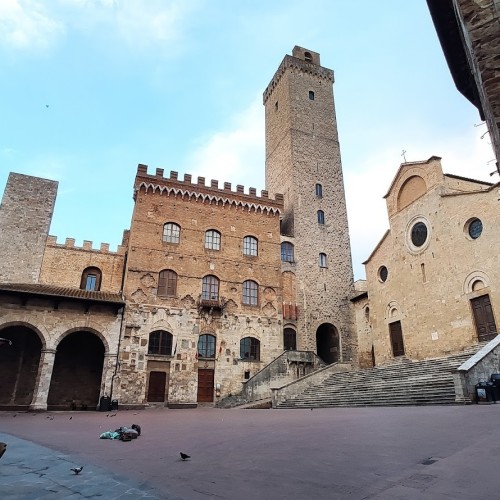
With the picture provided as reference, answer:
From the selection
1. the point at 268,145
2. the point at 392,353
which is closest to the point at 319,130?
the point at 268,145

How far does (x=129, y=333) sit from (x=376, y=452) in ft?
62.2

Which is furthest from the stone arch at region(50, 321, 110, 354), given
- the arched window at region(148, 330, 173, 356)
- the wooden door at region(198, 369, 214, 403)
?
the wooden door at region(198, 369, 214, 403)

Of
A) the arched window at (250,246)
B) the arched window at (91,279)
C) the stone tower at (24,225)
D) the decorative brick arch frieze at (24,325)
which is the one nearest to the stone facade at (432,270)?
the arched window at (250,246)

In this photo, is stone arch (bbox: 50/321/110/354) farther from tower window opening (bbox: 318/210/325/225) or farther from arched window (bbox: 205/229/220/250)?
tower window opening (bbox: 318/210/325/225)

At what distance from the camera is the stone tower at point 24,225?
78.3ft

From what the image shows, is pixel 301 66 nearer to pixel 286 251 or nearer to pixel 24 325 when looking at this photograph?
pixel 286 251

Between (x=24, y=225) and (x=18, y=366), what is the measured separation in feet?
28.9

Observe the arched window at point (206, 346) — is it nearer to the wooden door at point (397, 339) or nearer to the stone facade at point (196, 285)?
the stone facade at point (196, 285)

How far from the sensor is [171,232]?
25.2 m

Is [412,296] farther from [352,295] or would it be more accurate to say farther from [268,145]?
[268,145]

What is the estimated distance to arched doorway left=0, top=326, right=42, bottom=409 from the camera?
20922mm

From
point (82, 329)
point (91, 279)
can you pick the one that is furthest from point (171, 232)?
point (82, 329)

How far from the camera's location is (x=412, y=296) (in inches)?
882

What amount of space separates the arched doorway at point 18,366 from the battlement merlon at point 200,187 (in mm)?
10644
